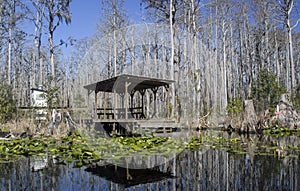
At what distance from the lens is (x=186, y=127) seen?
13.9 meters

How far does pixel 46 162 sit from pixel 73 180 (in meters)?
1.74

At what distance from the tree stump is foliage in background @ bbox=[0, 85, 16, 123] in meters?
10.2

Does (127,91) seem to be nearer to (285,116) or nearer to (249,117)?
(249,117)

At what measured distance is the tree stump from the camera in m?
11.2

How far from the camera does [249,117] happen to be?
1130 cm

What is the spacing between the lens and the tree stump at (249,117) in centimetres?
1119

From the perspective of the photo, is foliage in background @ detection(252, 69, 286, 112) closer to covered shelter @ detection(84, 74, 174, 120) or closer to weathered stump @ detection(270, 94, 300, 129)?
weathered stump @ detection(270, 94, 300, 129)

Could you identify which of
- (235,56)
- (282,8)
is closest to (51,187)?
(282,8)

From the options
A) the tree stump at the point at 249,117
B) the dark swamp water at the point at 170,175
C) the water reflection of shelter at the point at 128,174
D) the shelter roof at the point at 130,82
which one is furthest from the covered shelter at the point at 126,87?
the water reflection of shelter at the point at 128,174

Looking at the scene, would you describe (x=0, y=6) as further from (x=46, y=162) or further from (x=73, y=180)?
(x=73, y=180)

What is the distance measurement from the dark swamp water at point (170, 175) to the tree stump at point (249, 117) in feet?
19.5

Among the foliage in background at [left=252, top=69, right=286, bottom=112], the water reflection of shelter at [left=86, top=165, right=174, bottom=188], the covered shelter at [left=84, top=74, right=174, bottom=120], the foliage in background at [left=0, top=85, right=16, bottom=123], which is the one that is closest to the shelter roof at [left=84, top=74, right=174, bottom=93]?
the covered shelter at [left=84, top=74, right=174, bottom=120]

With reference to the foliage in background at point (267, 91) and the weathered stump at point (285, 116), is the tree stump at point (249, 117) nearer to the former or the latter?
the weathered stump at point (285, 116)

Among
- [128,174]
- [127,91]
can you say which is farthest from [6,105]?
[128,174]
